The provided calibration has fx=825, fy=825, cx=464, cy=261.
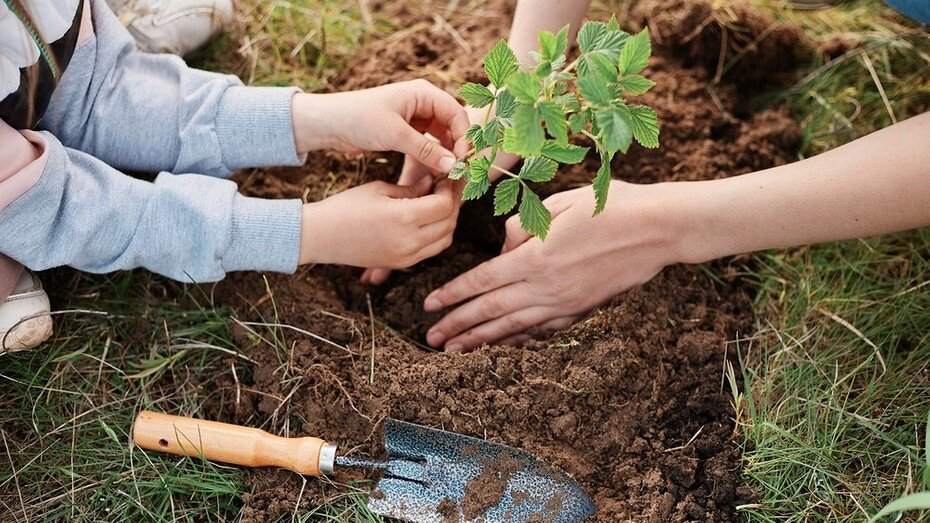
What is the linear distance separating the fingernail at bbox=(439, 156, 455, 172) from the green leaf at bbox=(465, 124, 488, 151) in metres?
0.19

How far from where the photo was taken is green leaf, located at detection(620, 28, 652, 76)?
108cm

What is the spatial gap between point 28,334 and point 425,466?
2.60 feet

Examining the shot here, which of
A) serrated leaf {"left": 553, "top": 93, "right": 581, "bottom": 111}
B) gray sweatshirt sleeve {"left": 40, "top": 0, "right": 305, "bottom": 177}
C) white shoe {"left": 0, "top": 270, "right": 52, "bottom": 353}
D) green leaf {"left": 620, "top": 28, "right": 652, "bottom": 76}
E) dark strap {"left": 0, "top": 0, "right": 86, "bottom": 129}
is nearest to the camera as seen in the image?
green leaf {"left": 620, "top": 28, "right": 652, "bottom": 76}

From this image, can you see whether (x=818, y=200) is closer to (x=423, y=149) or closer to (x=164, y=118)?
(x=423, y=149)

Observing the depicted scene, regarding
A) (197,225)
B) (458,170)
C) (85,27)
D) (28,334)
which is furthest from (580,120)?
(28,334)

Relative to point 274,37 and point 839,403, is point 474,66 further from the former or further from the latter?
point 839,403

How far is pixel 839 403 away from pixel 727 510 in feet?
1.03

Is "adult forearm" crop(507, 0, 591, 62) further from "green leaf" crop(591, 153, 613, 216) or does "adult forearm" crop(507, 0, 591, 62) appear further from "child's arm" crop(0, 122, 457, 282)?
"green leaf" crop(591, 153, 613, 216)

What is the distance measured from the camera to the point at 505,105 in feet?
4.19

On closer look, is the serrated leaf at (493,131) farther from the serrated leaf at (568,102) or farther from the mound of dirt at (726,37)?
the mound of dirt at (726,37)

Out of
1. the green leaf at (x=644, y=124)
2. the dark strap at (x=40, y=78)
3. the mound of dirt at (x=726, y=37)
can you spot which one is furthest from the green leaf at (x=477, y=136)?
the mound of dirt at (x=726, y=37)

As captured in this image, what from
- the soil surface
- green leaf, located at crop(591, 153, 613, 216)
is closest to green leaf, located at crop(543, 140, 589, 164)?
green leaf, located at crop(591, 153, 613, 216)

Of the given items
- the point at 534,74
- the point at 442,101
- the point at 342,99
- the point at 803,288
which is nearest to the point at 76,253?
the point at 342,99

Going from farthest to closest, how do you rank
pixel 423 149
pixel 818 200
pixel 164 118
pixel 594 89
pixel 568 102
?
pixel 164 118, pixel 423 149, pixel 818 200, pixel 568 102, pixel 594 89
